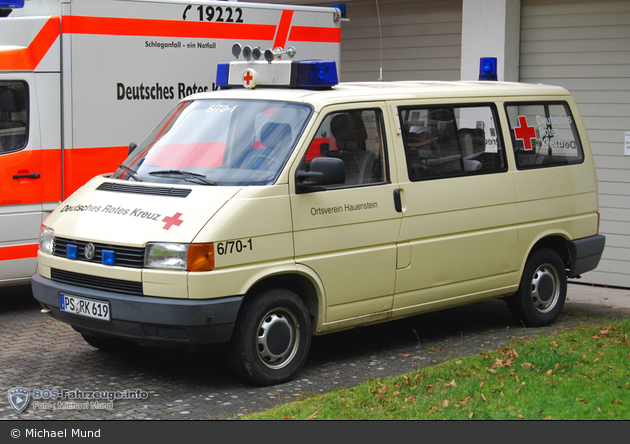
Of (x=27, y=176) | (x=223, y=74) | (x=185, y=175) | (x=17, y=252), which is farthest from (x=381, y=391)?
(x=27, y=176)

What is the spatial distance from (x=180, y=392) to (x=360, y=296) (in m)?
1.53

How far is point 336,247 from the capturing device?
20.6ft

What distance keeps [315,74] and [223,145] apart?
0.95 m

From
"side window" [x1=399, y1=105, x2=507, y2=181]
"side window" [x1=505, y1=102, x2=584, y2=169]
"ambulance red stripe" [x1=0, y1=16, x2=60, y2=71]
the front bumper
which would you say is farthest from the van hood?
"side window" [x1=505, y1=102, x2=584, y2=169]

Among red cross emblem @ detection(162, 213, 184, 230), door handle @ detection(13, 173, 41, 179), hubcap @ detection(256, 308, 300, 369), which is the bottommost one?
hubcap @ detection(256, 308, 300, 369)

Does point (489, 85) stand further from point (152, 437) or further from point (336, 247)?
point (152, 437)

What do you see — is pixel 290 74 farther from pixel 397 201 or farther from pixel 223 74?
pixel 397 201

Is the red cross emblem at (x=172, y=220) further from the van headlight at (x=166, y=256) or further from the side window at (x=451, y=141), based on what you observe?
the side window at (x=451, y=141)

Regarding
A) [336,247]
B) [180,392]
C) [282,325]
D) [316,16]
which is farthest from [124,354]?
[316,16]

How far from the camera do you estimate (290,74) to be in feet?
21.9

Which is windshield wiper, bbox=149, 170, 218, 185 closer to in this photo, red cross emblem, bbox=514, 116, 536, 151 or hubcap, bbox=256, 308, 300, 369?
hubcap, bbox=256, 308, 300, 369

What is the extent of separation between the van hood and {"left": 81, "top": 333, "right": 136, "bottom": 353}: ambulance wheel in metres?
1.05

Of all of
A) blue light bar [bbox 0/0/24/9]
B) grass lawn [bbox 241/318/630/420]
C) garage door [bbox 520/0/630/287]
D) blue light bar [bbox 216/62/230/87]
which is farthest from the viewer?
garage door [bbox 520/0/630/287]

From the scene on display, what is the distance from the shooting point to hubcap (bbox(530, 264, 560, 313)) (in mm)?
7938
